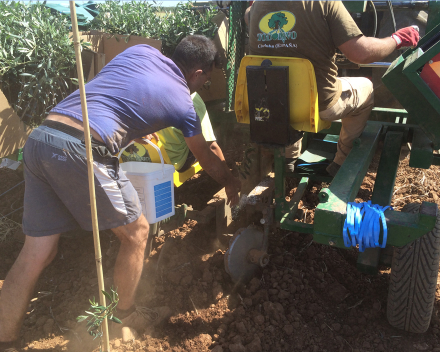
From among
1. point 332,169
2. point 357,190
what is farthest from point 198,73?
point 332,169

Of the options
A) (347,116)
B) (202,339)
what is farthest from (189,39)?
(202,339)

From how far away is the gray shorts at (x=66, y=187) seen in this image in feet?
6.89

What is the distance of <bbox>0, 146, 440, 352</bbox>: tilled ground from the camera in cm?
248

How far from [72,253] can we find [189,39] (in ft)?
6.65

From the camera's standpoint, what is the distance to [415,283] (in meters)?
2.34

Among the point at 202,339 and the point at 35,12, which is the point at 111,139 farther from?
the point at 35,12

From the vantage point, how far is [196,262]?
10.5ft

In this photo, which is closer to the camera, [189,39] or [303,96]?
[303,96]

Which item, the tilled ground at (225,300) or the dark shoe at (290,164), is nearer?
the tilled ground at (225,300)

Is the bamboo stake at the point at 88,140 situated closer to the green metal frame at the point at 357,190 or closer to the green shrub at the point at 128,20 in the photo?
the green metal frame at the point at 357,190

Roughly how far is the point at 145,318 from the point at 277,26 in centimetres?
209

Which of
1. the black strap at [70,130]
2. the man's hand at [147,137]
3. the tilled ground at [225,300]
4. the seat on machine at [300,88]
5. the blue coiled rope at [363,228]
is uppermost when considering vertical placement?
the seat on machine at [300,88]

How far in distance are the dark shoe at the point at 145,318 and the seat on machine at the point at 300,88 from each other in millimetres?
1543

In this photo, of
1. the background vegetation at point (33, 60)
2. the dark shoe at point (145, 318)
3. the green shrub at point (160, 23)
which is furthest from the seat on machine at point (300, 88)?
the green shrub at point (160, 23)
